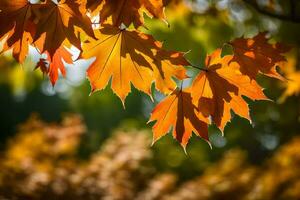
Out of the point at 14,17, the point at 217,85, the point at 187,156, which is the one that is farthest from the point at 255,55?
the point at 187,156

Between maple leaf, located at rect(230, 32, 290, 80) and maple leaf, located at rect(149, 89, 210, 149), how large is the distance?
201mm

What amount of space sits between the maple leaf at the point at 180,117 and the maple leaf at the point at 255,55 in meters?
0.20

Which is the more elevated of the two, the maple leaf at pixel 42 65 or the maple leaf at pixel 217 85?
the maple leaf at pixel 42 65

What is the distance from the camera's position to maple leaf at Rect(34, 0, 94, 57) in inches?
41.7

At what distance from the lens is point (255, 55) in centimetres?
125

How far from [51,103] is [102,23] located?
17.6 meters

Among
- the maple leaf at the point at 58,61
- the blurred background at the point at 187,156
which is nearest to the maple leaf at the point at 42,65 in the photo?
the maple leaf at the point at 58,61

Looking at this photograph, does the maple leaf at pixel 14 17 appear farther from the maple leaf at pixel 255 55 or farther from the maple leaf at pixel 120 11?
the maple leaf at pixel 255 55

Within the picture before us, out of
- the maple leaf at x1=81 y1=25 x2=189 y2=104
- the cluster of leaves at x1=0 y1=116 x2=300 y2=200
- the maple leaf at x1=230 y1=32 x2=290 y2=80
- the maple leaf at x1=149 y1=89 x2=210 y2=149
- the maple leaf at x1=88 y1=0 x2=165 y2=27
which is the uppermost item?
the maple leaf at x1=88 y1=0 x2=165 y2=27

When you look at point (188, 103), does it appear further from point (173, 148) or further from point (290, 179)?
point (173, 148)

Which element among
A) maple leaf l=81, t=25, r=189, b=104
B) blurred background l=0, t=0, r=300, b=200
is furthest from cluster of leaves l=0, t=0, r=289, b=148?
blurred background l=0, t=0, r=300, b=200

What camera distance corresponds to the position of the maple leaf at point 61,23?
106cm

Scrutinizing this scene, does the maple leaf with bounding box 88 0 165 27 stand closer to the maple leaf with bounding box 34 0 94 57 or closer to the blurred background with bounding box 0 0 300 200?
the maple leaf with bounding box 34 0 94 57

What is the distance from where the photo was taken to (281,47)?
1277mm
